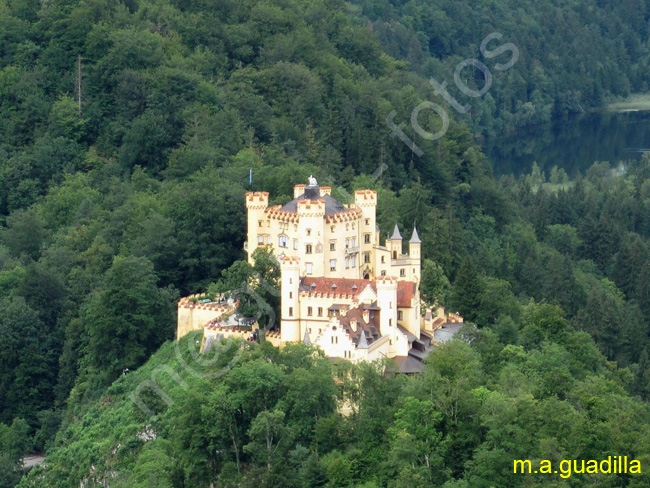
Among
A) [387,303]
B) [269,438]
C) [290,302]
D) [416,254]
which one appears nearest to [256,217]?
[416,254]

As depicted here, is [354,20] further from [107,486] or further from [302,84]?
[107,486]

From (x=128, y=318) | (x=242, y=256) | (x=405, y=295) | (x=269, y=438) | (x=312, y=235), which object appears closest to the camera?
(x=269, y=438)

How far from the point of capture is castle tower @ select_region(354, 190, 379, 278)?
303ft

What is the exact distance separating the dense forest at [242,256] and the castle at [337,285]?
195cm

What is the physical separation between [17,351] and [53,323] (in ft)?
11.4

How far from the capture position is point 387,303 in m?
85.3

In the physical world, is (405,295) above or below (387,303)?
below

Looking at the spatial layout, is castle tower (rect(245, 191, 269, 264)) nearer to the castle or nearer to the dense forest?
the castle

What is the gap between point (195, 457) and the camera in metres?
82.9

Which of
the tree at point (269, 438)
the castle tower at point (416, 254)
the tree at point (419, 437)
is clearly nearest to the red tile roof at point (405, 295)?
the castle tower at point (416, 254)

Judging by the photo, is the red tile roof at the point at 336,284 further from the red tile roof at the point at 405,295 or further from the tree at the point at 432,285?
the tree at the point at 432,285

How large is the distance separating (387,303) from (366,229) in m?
8.34

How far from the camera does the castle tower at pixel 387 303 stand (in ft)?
280

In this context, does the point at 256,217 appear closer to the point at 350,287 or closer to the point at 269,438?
the point at 350,287
